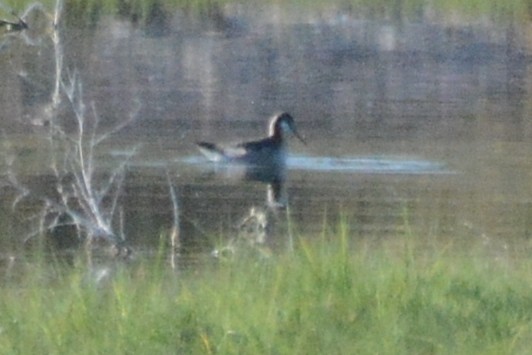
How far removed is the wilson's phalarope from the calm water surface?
0.16 meters

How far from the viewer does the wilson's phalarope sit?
13945mm

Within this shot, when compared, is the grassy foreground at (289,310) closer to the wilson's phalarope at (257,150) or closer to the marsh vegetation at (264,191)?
the marsh vegetation at (264,191)

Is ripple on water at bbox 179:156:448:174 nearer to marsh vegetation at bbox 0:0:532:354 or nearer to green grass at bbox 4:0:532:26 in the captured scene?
marsh vegetation at bbox 0:0:532:354

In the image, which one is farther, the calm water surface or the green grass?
the green grass

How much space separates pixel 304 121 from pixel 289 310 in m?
10.5

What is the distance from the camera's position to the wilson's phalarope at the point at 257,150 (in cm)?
1395

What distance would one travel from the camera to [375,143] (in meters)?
→ 14.9

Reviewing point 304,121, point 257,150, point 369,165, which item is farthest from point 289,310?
point 304,121

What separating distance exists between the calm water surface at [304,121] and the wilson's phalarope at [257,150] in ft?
0.51

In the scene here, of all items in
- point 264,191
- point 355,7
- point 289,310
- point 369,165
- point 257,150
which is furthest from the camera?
point 355,7

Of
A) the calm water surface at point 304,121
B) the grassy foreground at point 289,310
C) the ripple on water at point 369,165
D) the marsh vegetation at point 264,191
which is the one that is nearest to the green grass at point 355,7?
the marsh vegetation at point 264,191

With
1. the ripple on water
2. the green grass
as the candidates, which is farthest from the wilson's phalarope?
the green grass

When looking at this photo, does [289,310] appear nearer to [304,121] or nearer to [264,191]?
[264,191]

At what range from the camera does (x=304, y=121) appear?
16.9m
